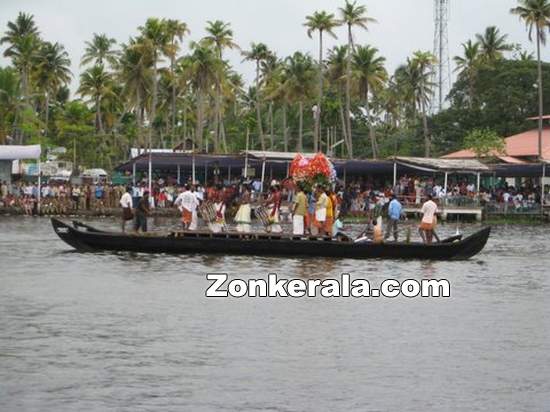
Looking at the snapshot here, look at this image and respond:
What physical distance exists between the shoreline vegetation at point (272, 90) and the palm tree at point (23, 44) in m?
0.08

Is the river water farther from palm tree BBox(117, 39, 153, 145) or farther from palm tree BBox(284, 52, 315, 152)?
palm tree BBox(284, 52, 315, 152)

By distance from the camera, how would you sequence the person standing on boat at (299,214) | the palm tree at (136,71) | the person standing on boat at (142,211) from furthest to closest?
the palm tree at (136,71)
the person standing on boat at (142,211)
the person standing on boat at (299,214)

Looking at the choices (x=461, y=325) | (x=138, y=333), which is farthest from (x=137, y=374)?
(x=461, y=325)

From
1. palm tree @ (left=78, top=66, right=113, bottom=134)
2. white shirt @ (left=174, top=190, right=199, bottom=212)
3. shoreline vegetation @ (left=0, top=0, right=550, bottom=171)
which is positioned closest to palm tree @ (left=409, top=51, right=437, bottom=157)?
shoreline vegetation @ (left=0, top=0, right=550, bottom=171)

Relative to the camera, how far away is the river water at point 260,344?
39.6 feet

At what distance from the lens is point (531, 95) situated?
7612cm

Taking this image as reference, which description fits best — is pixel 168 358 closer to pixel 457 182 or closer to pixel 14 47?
pixel 457 182

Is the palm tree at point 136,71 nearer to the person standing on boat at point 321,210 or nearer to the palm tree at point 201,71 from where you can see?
the palm tree at point 201,71

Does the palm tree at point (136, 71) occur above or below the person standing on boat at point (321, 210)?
above

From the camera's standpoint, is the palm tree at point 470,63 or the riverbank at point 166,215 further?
the palm tree at point 470,63

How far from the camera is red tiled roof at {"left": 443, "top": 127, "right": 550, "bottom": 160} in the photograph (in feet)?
210

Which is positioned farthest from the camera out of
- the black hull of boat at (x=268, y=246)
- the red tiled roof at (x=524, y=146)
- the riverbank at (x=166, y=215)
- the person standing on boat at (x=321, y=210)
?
the red tiled roof at (x=524, y=146)

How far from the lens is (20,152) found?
165ft

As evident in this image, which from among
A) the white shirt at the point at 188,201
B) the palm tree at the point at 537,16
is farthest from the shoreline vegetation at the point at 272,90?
the white shirt at the point at 188,201
